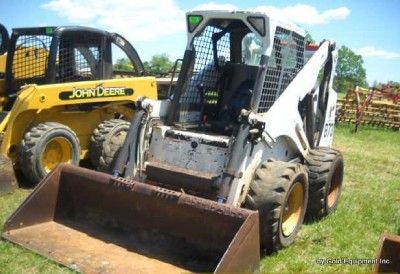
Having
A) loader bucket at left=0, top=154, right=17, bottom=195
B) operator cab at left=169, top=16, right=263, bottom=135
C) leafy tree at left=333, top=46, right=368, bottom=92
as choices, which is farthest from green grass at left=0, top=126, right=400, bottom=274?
leafy tree at left=333, top=46, right=368, bottom=92

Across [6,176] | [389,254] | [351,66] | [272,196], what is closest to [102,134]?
[6,176]

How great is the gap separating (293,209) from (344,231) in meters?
0.88

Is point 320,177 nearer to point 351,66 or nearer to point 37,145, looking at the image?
point 37,145

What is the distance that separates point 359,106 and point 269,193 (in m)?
15.2

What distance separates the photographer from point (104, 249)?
4.42 meters

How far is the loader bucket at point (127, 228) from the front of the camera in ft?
13.3

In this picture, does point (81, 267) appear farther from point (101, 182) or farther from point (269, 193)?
point (269, 193)

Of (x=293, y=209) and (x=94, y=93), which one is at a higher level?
(x=94, y=93)

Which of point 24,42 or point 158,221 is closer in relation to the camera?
point 158,221

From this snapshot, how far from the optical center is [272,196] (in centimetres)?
444

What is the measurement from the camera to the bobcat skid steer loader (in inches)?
168

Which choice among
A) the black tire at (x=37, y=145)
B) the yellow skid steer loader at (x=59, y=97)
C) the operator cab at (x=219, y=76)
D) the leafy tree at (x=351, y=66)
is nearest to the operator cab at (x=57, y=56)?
the yellow skid steer loader at (x=59, y=97)

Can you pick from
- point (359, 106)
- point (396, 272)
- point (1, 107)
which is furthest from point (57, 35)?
point (359, 106)

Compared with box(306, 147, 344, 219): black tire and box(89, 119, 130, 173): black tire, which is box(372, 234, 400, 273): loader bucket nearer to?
box(306, 147, 344, 219): black tire
